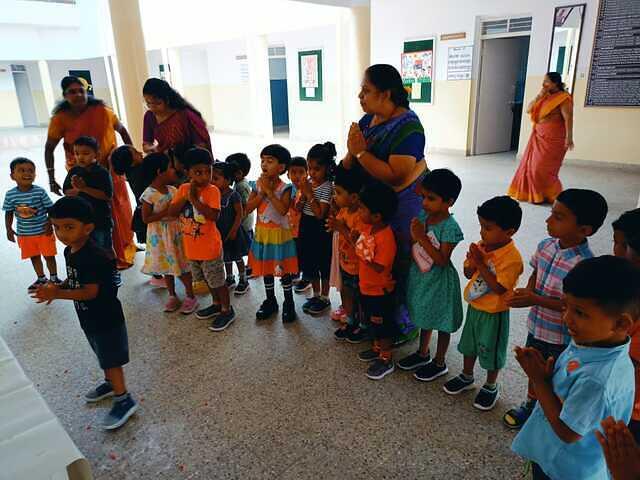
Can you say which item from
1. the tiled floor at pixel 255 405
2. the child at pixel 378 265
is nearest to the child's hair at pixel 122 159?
the tiled floor at pixel 255 405

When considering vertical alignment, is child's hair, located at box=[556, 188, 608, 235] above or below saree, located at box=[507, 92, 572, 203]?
above

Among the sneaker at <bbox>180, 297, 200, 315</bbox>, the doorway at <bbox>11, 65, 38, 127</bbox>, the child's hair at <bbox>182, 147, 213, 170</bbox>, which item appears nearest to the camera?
the child's hair at <bbox>182, 147, 213, 170</bbox>

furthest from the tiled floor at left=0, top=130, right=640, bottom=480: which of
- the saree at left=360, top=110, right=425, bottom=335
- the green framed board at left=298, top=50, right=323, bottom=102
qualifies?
the green framed board at left=298, top=50, right=323, bottom=102

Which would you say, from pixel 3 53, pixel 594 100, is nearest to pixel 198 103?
pixel 3 53

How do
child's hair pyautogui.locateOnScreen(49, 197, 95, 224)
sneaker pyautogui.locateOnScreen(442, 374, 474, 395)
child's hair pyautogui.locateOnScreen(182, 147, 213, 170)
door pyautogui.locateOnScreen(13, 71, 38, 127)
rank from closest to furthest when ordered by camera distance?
1. child's hair pyautogui.locateOnScreen(49, 197, 95, 224)
2. sneaker pyautogui.locateOnScreen(442, 374, 474, 395)
3. child's hair pyautogui.locateOnScreen(182, 147, 213, 170)
4. door pyautogui.locateOnScreen(13, 71, 38, 127)

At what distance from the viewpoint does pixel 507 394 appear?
193cm

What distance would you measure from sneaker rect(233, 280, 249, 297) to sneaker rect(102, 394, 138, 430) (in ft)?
3.80

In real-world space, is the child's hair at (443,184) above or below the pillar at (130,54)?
below

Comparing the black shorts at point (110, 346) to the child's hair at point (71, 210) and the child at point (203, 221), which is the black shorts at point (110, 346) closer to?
the child's hair at point (71, 210)

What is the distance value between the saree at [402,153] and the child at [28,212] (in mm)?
2209

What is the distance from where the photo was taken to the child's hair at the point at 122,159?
2830 mm

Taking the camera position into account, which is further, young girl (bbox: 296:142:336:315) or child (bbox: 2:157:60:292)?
child (bbox: 2:157:60:292)

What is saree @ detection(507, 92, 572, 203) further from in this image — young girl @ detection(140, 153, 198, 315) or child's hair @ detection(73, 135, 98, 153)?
child's hair @ detection(73, 135, 98, 153)

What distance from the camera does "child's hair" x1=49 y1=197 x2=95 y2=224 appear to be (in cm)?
155
